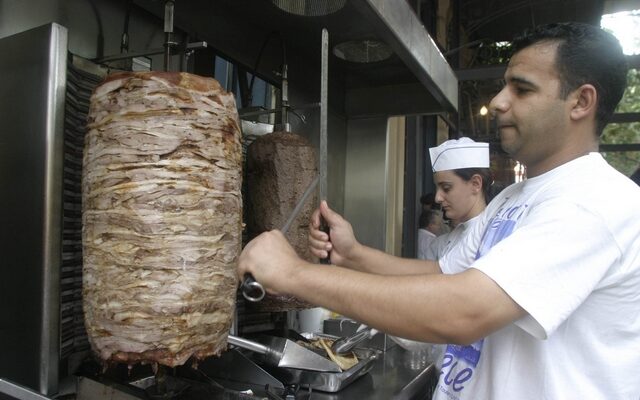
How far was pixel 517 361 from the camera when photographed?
124cm

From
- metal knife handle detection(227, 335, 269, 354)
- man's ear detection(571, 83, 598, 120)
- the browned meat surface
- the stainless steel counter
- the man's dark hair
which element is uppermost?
the man's dark hair

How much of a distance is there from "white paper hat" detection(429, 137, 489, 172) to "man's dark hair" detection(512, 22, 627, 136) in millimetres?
1773

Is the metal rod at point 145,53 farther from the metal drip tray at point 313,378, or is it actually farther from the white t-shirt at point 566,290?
the metal drip tray at point 313,378

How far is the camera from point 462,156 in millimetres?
3059

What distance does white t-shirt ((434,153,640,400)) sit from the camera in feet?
3.38

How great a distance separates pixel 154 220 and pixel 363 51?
70.1 inches

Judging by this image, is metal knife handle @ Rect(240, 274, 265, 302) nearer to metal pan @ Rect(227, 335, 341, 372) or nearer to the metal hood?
metal pan @ Rect(227, 335, 341, 372)

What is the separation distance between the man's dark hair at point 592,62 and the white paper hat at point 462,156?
1.77 m

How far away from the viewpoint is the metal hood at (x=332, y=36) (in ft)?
6.55

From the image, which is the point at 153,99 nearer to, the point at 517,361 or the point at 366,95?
the point at 517,361

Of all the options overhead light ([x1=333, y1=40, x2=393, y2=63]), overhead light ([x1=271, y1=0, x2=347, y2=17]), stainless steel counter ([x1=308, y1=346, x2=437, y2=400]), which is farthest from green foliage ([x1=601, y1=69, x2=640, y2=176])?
overhead light ([x1=271, y1=0, x2=347, y2=17])

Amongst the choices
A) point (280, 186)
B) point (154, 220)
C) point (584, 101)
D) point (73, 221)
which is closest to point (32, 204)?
point (73, 221)

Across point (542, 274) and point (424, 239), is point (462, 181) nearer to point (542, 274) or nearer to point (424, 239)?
point (542, 274)

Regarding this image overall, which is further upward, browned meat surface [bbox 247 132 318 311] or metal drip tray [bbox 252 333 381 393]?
browned meat surface [bbox 247 132 318 311]
